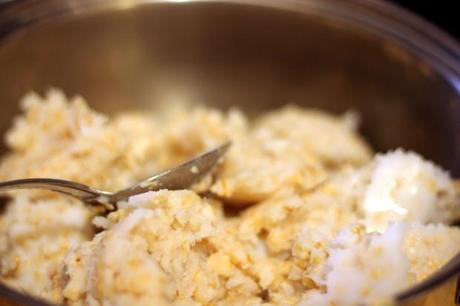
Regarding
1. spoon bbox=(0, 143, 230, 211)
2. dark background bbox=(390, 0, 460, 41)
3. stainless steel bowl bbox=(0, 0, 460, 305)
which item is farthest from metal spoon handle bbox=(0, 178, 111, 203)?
dark background bbox=(390, 0, 460, 41)

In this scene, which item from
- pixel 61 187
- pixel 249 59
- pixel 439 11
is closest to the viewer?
pixel 61 187

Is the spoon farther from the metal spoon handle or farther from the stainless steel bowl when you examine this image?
the stainless steel bowl

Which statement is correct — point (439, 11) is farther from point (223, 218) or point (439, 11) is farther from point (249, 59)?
point (223, 218)

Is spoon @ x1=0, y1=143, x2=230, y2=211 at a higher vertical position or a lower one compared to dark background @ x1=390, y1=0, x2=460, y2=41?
lower

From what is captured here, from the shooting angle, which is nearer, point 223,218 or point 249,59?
point 223,218

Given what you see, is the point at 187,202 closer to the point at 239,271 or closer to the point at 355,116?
the point at 239,271

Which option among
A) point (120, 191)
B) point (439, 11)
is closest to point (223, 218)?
point (120, 191)

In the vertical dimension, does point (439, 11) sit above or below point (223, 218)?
above
